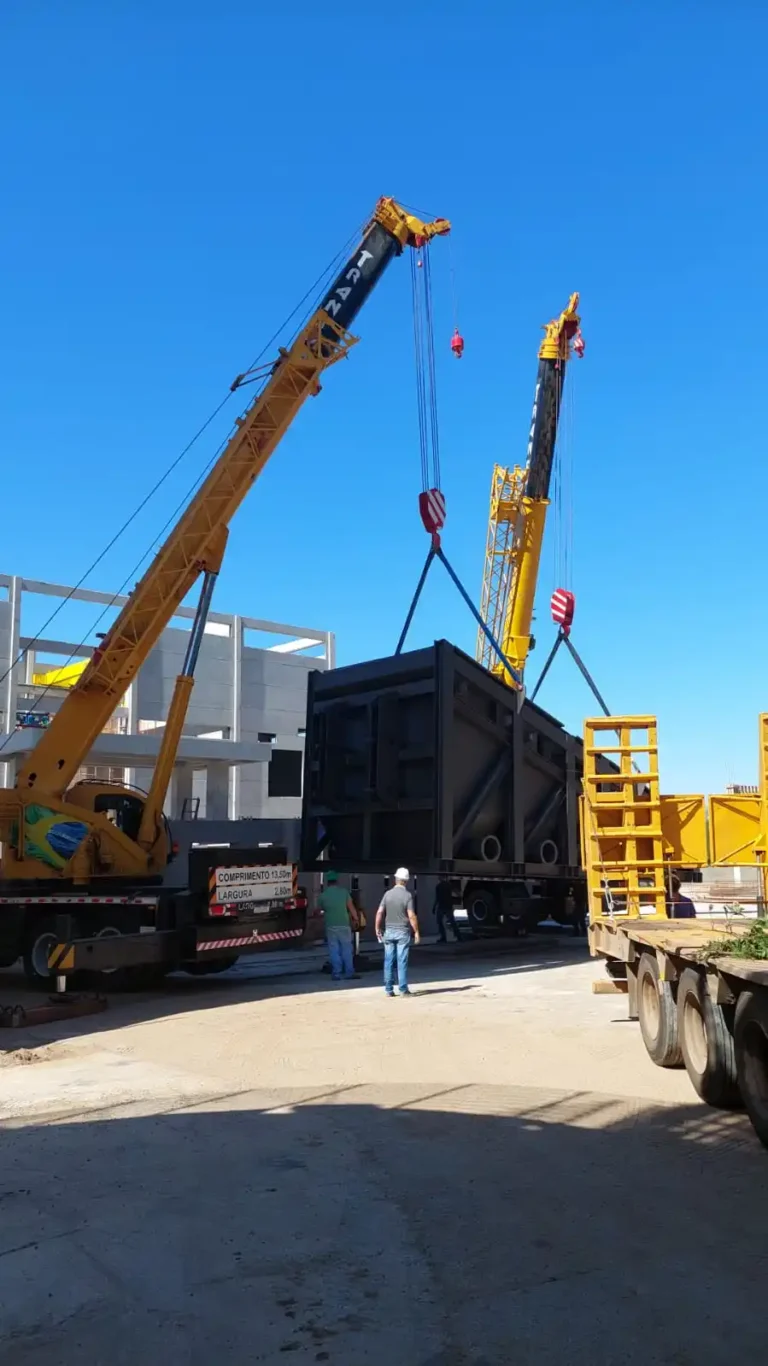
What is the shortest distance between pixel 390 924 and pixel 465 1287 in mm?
8616

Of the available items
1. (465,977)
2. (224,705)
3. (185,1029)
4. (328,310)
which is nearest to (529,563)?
(328,310)

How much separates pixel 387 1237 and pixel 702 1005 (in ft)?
10.4

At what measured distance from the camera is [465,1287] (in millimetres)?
4285

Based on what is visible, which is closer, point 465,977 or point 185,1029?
point 185,1029

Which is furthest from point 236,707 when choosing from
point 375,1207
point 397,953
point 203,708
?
point 375,1207

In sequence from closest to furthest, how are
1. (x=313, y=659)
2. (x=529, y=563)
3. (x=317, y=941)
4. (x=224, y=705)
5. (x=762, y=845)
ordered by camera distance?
(x=762, y=845) → (x=317, y=941) → (x=529, y=563) → (x=224, y=705) → (x=313, y=659)

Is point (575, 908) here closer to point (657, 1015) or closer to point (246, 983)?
point (246, 983)

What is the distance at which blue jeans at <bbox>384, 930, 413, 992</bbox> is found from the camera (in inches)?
507

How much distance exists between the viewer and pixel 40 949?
14086 millimetres

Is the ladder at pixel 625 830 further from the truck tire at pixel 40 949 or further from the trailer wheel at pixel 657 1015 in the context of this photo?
the truck tire at pixel 40 949

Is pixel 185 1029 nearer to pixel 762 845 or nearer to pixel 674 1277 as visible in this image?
pixel 762 845

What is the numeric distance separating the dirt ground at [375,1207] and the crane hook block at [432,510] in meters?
9.38

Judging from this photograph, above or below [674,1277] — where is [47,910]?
above

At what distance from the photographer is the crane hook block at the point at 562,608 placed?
2159 cm
